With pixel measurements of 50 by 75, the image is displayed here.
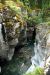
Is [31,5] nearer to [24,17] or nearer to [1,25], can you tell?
[24,17]

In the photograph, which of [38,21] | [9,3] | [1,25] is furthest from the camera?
[38,21]

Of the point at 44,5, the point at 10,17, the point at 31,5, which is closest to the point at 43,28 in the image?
the point at 10,17

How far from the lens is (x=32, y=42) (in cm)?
2072

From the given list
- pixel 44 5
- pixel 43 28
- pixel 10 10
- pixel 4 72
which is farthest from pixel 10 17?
pixel 44 5

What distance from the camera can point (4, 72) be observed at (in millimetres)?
15664

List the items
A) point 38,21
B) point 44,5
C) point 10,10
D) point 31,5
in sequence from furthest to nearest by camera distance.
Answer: point 31,5 < point 44,5 < point 38,21 < point 10,10

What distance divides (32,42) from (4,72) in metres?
5.74

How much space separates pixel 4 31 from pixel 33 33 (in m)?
6.74

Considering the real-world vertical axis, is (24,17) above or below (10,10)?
below

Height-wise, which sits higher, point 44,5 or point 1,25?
point 1,25

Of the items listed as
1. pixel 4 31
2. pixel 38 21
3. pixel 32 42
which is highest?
pixel 4 31

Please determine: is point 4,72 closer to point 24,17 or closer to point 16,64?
point 16,64

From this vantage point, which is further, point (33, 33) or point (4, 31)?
point (33, 33)

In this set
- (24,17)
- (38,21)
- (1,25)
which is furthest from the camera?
(38,21)
